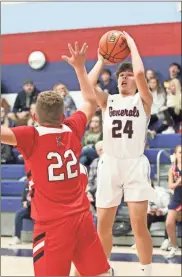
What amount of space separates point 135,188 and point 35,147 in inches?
51.5

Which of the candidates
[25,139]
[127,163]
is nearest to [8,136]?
[25,139]

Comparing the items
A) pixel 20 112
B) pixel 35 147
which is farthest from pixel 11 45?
pixel 35 147

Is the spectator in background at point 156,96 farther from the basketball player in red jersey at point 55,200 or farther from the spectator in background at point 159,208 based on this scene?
the basketball player in red jersey at point 55,200

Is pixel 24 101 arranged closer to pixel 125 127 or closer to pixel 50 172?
pixel 125 127

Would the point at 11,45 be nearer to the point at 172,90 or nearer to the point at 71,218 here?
the point at 172,90

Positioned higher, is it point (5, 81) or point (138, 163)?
point (5, 81)

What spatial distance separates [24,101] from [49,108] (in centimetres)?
740

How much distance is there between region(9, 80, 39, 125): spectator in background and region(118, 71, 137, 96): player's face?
594cm

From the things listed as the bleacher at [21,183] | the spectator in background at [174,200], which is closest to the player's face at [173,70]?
the bleacher at [21,183]

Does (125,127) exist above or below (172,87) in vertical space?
below

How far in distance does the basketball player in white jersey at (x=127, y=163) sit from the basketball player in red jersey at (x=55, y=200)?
1023 millimetres

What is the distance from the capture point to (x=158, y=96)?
9.54m

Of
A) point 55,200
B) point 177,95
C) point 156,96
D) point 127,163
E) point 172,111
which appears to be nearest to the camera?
point 55,200

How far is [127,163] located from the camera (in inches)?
177
